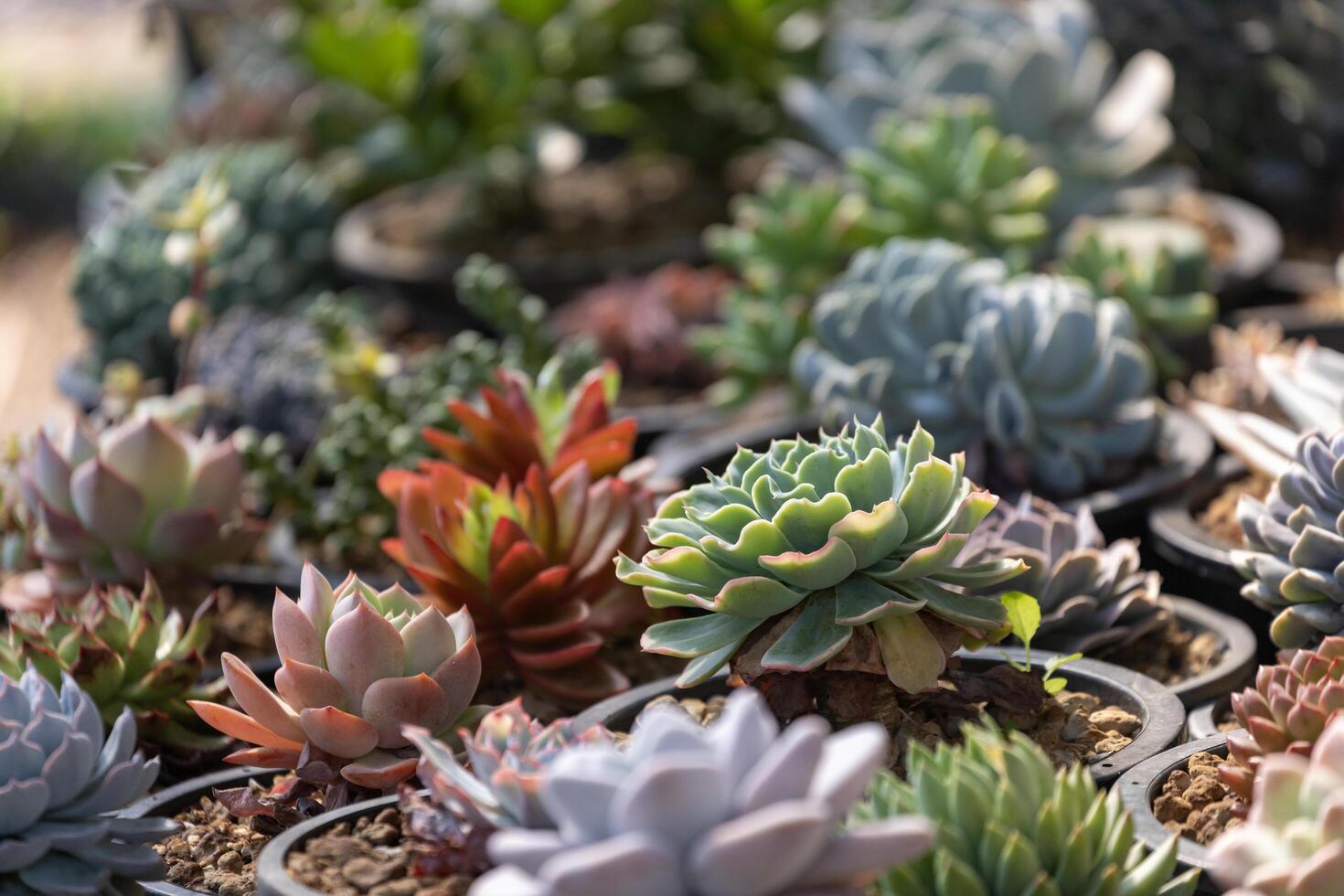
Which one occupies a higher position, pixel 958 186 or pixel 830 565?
pixel 830 565

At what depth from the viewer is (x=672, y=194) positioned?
357 centimetres

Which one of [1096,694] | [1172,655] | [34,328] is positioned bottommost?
[34,328]

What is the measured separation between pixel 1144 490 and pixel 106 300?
1741 mm

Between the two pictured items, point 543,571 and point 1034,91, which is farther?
point 1034,91

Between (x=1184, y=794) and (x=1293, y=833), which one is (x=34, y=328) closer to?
(x=1184, y=794)

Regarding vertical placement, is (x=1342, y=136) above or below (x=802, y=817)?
below

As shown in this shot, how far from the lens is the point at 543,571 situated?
1605mm

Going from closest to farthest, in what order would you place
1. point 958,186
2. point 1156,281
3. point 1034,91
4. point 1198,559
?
1. point 1198,559
2. point 1156,281
3. point 958,186
4. point 1034,91

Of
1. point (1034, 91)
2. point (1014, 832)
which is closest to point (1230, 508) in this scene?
point (1014, 832)

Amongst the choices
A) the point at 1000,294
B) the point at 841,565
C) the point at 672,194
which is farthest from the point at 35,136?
the point at 841,565

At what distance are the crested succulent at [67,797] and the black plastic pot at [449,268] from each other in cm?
184

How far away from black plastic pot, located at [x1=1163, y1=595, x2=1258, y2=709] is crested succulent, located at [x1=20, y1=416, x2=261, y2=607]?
107 cm

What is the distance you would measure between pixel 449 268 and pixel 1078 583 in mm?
1873

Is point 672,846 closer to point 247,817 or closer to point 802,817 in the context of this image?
point 802,817
